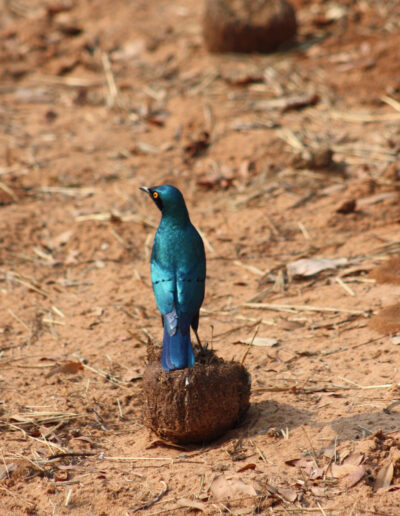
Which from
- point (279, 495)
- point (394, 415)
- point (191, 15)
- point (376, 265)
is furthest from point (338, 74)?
point (279, 495)

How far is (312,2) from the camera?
12164mm

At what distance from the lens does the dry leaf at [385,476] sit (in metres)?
3.66

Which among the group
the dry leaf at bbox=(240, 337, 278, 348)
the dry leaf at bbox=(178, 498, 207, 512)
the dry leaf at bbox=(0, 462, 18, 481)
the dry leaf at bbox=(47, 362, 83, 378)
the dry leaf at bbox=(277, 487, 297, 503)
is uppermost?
the dry leaf at bbox=(277, 487, 297, 503)

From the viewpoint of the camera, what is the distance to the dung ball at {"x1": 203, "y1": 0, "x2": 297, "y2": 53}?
34.3ft

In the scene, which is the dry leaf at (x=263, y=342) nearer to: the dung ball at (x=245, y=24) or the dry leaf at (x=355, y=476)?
the dry leaf at (x=355, y=476)

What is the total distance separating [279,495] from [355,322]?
2.08 meters

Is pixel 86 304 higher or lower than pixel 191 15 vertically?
lower

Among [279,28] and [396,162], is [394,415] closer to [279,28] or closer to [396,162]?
[396,162]

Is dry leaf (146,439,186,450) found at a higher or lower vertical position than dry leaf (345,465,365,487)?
lower

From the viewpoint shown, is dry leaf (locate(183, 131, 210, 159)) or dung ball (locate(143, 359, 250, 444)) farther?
dry leaf (locate(183, 131, 210, 159))

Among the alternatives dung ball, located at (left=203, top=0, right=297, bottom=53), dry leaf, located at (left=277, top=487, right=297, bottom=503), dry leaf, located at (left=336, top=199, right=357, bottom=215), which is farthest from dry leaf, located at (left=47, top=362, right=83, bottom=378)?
dung ball, located at (left=203, top=0, right=297, bottom=53)

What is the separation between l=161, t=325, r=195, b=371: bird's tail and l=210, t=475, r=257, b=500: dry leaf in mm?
621

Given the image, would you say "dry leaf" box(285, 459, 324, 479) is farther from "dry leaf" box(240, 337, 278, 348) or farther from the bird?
"dry leaf" box(240, 337, 278, 348)

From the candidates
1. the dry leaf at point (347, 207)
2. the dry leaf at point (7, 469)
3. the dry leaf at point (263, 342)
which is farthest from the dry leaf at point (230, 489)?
the dry leaf at point (347, 207)
